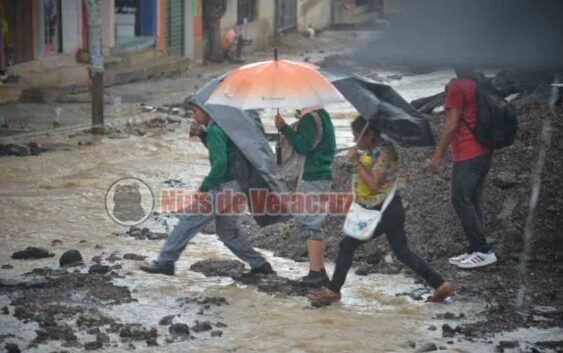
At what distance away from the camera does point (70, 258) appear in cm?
894

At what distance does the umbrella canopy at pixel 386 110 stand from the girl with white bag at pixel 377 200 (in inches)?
3.4

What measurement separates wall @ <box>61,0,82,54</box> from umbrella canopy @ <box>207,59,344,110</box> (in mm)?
14020

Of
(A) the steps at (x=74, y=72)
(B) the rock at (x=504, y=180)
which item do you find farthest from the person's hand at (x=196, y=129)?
(A) the steps at (x=74, y=72)

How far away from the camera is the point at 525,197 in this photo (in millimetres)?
9688

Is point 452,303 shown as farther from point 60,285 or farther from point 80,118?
point 80,118

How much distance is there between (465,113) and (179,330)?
9.35ft

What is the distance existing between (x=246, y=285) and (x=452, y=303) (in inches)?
60.2

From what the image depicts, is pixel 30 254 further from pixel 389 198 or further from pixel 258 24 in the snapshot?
pixel 258 24

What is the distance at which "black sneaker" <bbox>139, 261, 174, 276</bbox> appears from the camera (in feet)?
27.7

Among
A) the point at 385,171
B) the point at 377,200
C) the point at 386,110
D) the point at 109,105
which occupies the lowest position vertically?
the point at 109,105

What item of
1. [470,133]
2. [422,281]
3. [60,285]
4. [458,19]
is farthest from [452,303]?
[458,19]

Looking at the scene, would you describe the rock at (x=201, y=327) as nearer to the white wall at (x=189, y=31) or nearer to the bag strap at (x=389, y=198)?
the bag strap at (x=389, y=198)

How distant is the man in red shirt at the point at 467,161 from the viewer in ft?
28.0

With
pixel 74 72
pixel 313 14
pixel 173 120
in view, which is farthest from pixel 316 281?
pixel 313 14
